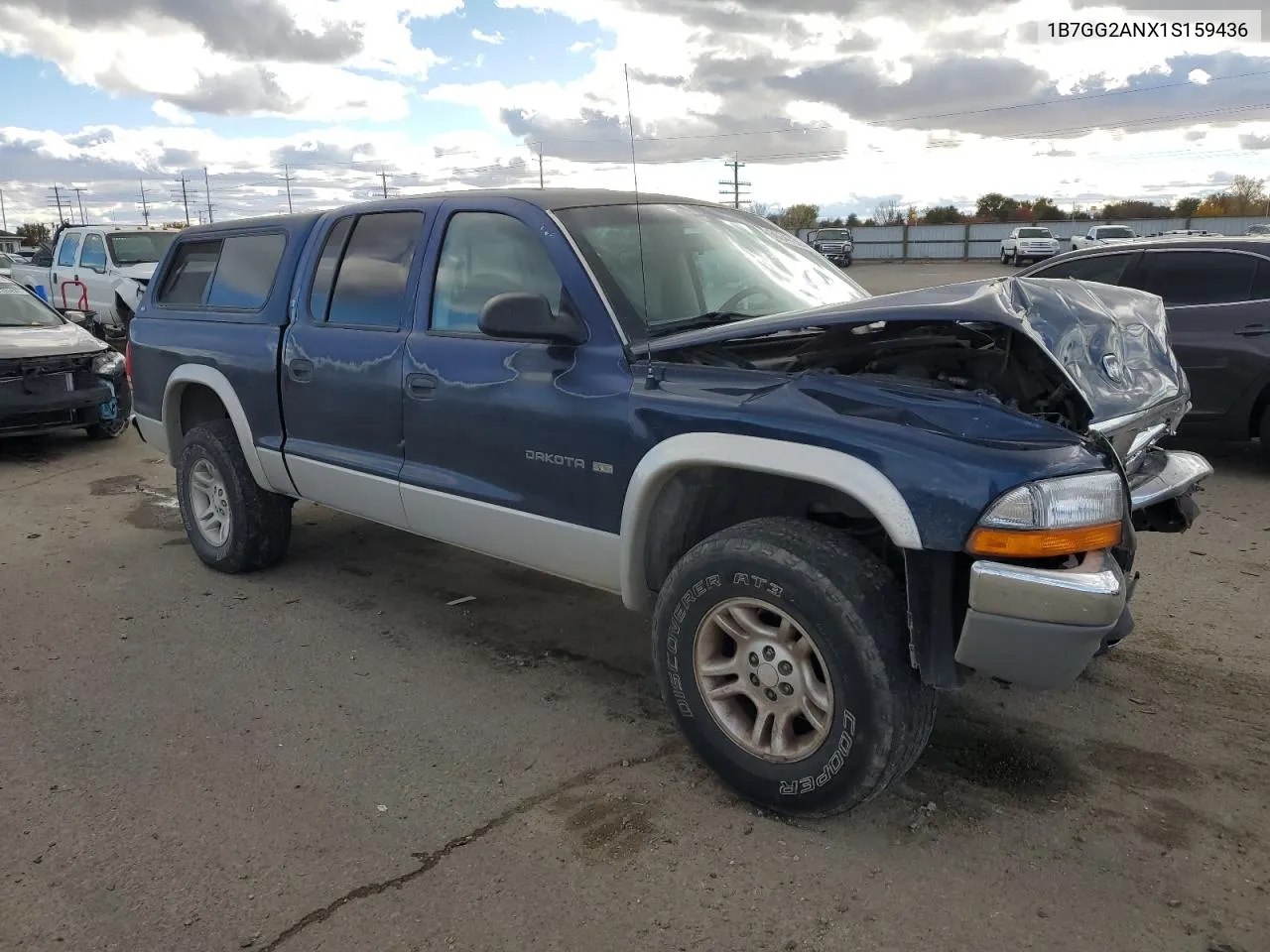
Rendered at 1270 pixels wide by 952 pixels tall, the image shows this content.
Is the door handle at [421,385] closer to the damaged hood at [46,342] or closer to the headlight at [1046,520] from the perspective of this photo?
the headlight at [1046,520]

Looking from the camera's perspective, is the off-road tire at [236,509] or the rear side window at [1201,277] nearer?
the off-road tire at [236,509]

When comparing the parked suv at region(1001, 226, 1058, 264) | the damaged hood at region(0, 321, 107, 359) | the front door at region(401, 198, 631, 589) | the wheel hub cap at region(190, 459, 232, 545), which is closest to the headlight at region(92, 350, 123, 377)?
the damaged hood at region(0, 321, 107, 359)

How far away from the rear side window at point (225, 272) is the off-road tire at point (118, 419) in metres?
3.53

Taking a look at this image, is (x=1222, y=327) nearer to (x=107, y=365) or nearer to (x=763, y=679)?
(x=763, y=679)

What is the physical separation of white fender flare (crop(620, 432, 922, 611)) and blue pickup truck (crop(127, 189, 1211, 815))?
0.4 inches

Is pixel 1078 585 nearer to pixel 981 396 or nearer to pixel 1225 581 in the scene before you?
pixel 981 396

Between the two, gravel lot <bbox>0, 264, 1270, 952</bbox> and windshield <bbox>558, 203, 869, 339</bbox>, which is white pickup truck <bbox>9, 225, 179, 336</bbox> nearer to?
gravel lot <bbox>0, 264, 1270, 952</bbox>

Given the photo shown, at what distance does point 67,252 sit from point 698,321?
1609cm

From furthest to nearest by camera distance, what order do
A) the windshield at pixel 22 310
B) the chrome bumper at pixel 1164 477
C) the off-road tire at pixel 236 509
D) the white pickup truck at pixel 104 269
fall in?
the white pickup truck at pixel 104 269 → the windshield at pixel 22 310 → the off-road tire at pixel 236 509 → the chrome bumper at pixel 1164 477

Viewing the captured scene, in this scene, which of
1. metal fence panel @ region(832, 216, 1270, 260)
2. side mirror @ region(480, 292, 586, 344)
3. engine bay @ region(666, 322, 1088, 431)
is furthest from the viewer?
metal fence panel @ region(832, 216, 1270, 260)

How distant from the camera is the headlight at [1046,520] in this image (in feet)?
8.50

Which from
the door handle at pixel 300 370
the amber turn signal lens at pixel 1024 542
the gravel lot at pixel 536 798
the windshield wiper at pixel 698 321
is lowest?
the gravel lot at pixel 536 798

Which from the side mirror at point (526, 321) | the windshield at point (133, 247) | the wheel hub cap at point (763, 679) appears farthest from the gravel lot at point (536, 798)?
the windshield at point (133, 247)

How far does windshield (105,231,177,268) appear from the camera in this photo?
15.5 metres
